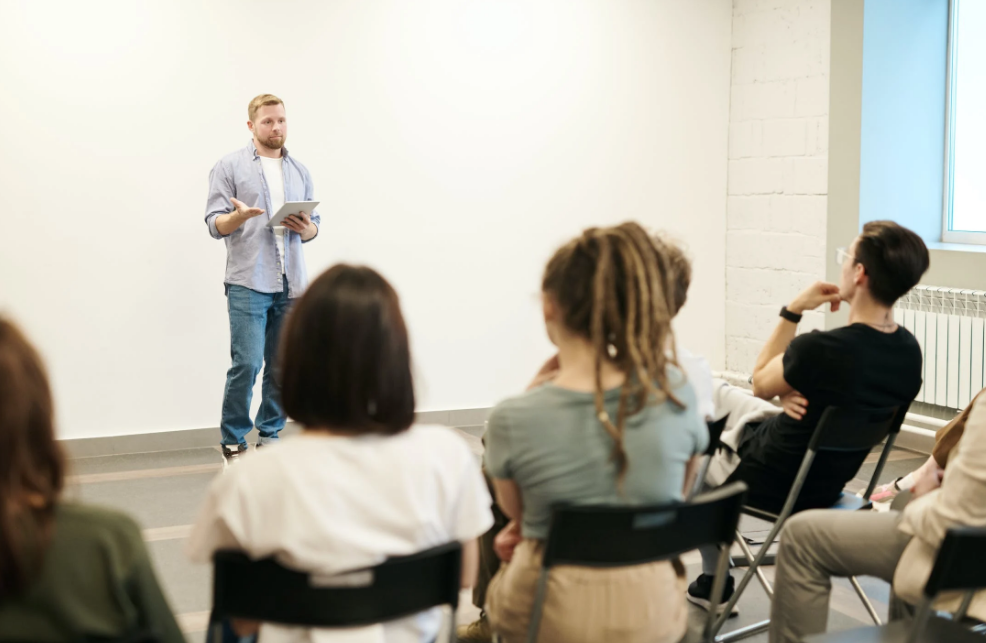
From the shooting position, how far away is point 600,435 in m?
1.66

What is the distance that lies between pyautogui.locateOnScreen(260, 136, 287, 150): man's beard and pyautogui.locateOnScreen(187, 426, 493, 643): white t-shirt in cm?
307

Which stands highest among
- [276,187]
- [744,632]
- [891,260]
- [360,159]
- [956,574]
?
[360,159]

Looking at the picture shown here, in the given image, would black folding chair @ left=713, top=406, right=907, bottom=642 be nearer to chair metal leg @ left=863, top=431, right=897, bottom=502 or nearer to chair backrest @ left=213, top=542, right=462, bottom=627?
chair metal leg @ left=863, top=431, right=897, bottom=502

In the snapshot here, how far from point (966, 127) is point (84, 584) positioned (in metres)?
4.97

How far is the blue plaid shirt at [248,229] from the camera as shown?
4277 millimetres

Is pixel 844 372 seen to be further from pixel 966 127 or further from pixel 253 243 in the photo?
pixel 966 127

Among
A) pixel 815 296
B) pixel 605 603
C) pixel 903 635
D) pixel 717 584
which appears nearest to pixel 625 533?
pixel 605 603

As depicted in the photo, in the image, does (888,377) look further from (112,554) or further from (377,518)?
(112,554)

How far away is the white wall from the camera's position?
450 centimetres

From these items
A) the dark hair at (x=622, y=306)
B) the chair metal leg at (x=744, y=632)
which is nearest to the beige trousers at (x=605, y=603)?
the dark hair at (x=622, y=306)

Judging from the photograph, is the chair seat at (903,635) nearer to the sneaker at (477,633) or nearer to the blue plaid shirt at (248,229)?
the sneaker at (477,633)

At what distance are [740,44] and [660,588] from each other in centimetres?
487

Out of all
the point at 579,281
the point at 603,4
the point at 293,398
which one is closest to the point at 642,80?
the point at 603,4

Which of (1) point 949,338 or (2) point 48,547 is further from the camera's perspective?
(1) point 949,338
